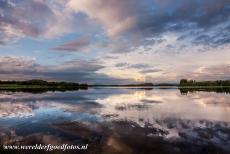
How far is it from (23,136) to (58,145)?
3117 mm

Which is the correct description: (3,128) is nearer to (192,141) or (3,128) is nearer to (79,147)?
(79,147)

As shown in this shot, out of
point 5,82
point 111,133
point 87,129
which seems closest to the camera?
point 111,133

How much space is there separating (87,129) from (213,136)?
318 inches

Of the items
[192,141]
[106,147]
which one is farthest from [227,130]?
[106,147]

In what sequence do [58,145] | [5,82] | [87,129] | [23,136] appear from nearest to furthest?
[58,145]
[23,136]
[87,129]
[5,82]

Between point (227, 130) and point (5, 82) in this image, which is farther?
point (5, 82)

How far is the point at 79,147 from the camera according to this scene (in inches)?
383

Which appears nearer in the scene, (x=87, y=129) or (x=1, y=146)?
(x=1, y=146)

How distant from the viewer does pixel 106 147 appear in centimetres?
970

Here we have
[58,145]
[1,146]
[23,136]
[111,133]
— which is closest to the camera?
[1,146]

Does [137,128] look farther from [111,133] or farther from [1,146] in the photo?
[1,146]

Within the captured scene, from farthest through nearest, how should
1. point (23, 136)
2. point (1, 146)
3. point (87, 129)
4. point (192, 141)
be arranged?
point (87, 129)
point (23, 136)
point (192, 141)
point (1, 146)

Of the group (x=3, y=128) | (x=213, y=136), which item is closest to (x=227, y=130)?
(x=213, y=136)

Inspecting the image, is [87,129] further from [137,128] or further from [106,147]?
[106,147]
